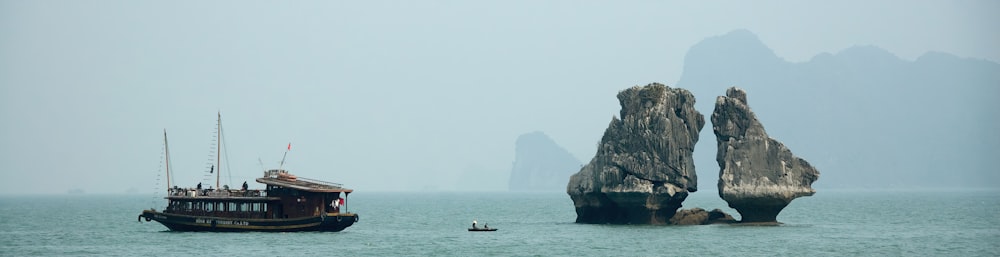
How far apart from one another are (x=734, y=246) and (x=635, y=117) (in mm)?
17099

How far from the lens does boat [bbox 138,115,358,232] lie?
233 ft

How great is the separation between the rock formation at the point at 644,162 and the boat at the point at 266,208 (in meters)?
17.3

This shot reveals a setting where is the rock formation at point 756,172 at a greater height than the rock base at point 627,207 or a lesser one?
greater

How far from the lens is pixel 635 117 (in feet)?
255

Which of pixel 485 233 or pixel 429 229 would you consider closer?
pixel 485 233

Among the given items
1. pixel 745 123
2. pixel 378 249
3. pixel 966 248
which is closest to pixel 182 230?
pixel 378 249

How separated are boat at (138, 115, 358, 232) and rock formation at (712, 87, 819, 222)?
82.6 feet

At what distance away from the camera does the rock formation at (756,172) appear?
243ft

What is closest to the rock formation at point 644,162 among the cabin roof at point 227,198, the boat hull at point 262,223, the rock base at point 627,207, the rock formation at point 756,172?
the rock base at point 627,207

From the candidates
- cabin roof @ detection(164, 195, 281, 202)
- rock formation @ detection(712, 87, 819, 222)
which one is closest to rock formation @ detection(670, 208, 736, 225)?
rock formation @ detection(712, 87, 819, 222)

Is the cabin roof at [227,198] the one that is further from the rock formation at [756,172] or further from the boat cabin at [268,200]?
the rock formation at [756,172]

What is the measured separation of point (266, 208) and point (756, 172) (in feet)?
105

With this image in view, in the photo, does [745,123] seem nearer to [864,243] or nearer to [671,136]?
[671,136]

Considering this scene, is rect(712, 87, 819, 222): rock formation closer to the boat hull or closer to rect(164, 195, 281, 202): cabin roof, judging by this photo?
the boat hull
